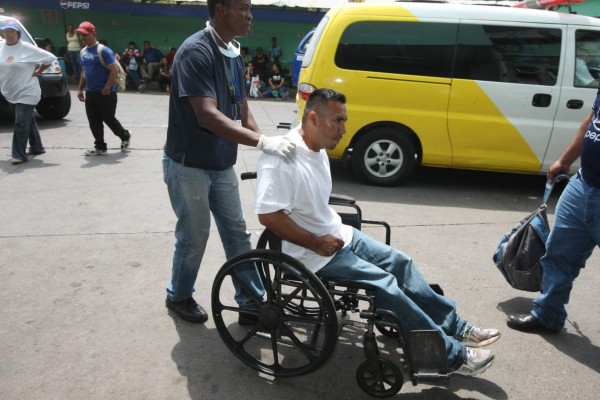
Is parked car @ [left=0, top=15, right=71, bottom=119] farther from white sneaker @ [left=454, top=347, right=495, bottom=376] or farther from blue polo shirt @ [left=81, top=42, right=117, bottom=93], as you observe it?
white sneaker @ [left=454, top=347, right=495, bottom=376]

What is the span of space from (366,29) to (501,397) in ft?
13.3

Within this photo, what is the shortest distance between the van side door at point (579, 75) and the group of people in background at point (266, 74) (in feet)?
33.0

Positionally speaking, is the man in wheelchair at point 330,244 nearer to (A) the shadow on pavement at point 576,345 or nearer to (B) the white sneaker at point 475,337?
(B) the white sneaker at point 475,337

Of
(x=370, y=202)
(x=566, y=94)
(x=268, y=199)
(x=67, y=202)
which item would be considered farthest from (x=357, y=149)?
(x=268, y=199)

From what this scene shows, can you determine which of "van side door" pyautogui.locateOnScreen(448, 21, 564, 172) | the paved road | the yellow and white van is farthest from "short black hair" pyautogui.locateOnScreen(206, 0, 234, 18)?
"van side door" pyautogui.locateOnScreen(448, 21, 564, 172)

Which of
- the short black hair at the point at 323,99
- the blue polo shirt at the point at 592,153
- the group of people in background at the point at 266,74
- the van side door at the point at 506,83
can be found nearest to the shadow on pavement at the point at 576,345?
the blue polo shirt at the point at 592,153

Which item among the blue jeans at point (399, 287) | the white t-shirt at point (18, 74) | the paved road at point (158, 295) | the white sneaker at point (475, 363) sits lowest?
the paved road at point (158, 295)

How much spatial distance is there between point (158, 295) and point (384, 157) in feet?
10.5

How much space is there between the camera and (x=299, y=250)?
8.37 feet

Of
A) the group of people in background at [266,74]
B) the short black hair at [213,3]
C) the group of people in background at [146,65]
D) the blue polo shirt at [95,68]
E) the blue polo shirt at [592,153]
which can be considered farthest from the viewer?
the group of people in background at [146,65]

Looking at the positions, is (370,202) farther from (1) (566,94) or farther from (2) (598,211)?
(2) (598,211)

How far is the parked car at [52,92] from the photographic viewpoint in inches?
318

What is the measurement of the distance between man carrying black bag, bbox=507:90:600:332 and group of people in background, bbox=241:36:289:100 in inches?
481

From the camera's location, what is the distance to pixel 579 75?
5.42 metres
